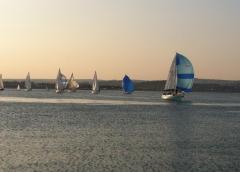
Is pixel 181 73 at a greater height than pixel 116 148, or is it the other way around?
pixel 181 73

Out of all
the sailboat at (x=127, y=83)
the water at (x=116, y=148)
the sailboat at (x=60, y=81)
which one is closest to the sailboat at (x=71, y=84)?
the sailboat at (x=60, y=81)

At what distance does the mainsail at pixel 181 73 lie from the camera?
289 feet

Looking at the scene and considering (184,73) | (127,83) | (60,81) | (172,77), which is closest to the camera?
(184,73)

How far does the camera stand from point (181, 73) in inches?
3465

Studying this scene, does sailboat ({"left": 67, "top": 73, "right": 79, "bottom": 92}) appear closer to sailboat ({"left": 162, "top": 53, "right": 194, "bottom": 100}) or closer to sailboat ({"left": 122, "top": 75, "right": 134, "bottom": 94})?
sailboat ({"left": 122, "top": 75, "right": 134, "bottom": 94})

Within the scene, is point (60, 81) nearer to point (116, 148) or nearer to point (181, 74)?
point (181, 74)

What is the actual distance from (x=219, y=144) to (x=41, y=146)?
35.6ft

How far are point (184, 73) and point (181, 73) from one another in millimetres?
482

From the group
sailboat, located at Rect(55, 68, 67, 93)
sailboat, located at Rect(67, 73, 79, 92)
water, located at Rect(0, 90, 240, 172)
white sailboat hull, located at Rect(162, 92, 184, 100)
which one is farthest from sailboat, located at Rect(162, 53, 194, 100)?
sailboat, located at Rect(67, 73, 79, 92)

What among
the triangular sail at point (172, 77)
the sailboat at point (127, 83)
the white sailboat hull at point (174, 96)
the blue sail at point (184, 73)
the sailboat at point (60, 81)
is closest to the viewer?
the blue sail at point (184, 73)

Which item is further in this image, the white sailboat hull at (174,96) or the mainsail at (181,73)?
the white sailboat hull at (174,96)

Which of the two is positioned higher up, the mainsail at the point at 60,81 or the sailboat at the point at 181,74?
the sailboat at the point at 181,74

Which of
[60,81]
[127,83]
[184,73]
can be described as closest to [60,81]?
[60,81]

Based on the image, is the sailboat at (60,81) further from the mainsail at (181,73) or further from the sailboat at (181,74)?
the mainsail at (181,73)
